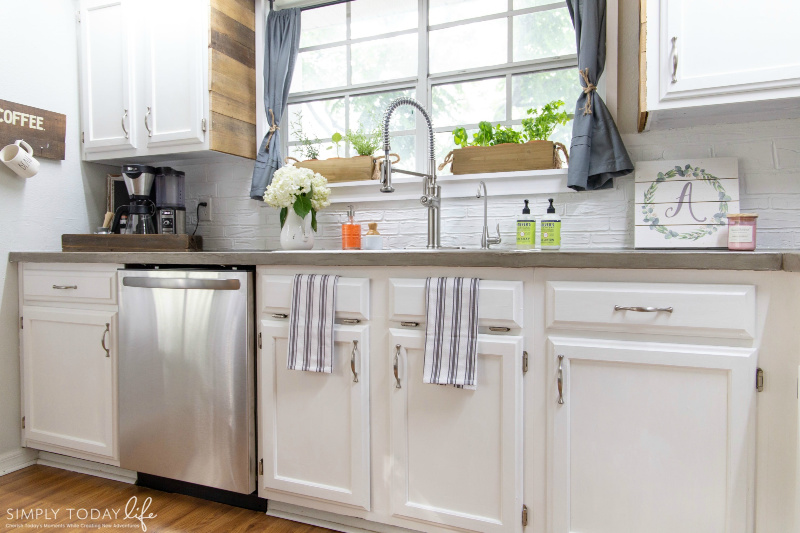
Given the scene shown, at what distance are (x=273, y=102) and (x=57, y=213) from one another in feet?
3.96

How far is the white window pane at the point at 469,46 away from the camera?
2.35 metres

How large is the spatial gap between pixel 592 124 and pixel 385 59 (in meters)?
1.08

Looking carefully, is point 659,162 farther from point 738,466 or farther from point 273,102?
point 273,102

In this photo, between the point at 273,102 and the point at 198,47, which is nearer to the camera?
the point at 198,47

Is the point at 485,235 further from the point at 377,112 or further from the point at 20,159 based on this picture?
the point at 20,159

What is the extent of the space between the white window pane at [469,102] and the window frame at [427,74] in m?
0.02

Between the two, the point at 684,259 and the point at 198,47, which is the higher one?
the point at 198,47

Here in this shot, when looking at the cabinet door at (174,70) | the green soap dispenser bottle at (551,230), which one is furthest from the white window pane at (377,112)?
the green soap dispenser bottle at (551,230)

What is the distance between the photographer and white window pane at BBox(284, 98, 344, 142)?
2.68 m

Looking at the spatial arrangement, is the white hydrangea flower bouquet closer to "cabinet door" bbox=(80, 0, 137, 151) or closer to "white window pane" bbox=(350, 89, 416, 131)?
"white window pane" bbox=(350, 89, 416, 131)

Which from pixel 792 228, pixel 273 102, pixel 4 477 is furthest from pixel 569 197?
pixel 4 477

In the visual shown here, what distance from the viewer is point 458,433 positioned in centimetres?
161

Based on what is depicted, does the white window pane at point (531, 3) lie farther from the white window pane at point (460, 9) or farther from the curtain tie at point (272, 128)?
the curtain tie at point (272, 128)

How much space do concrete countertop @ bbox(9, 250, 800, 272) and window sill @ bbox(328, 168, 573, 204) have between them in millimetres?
608
